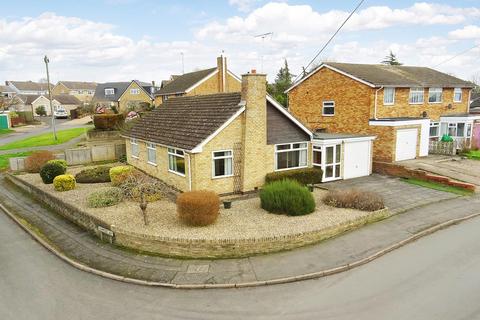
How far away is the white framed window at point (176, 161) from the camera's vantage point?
57.8 feet

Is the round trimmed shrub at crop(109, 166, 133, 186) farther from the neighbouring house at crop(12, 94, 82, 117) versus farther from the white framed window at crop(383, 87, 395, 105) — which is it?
the neighbouring house at crop(12, 94, 82, 117)

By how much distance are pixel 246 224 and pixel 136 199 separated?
611 centimetres

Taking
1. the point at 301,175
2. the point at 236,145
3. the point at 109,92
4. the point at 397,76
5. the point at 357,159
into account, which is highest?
the point at 109,92

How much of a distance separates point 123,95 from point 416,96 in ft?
170

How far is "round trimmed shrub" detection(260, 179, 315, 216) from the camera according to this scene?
14.6m

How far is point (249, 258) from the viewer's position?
11.8 meters

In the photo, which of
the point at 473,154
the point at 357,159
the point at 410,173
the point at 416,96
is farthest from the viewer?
the point at 416,96

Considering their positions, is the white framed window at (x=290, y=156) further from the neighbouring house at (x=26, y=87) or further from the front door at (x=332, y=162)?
the neighbouring house at (x=26, y=87)

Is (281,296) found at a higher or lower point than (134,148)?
lower

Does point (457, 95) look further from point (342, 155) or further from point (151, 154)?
point (151, 154)

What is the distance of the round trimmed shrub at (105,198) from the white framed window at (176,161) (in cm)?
281

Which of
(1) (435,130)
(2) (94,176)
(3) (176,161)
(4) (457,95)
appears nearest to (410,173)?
(1) (435,130)

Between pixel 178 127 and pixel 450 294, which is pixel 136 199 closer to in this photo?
pixel 178 127

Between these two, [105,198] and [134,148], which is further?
[134,148]
